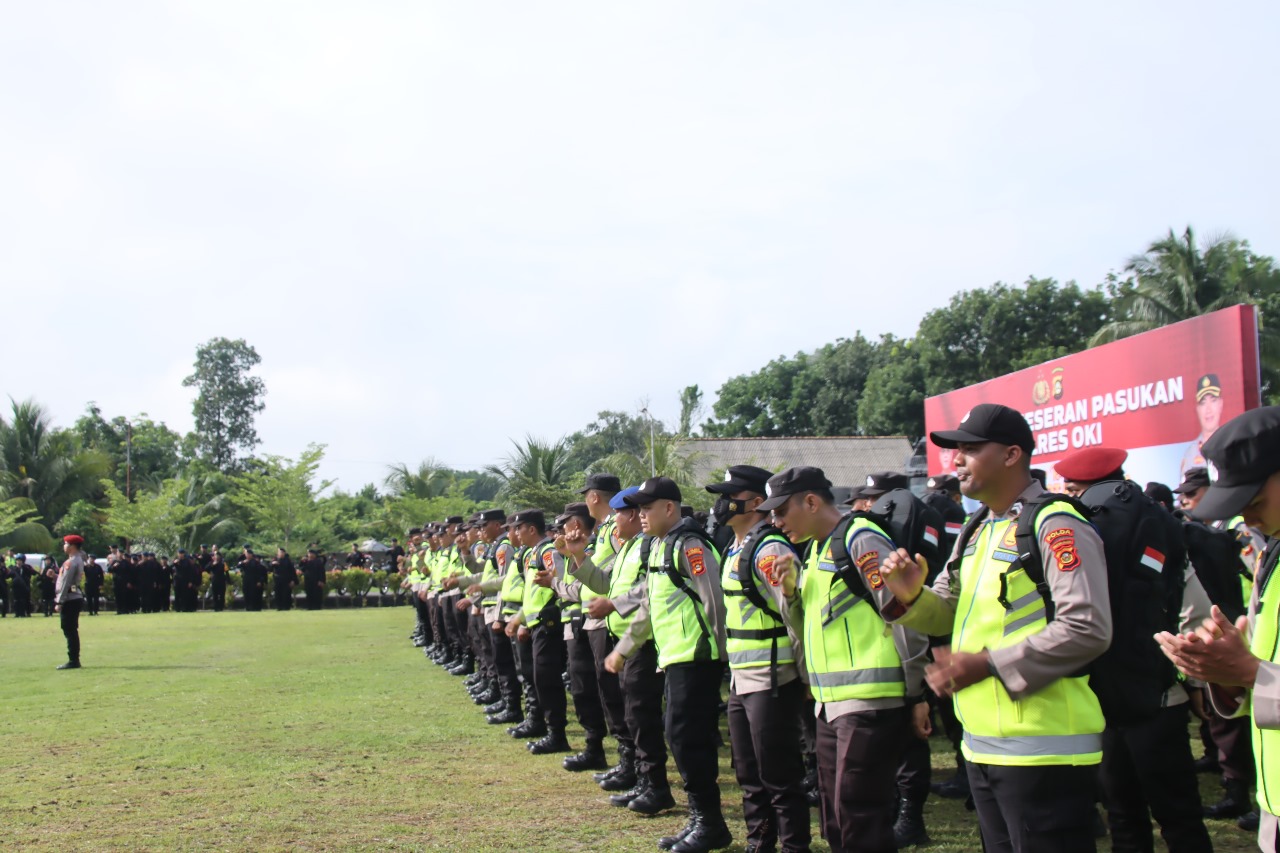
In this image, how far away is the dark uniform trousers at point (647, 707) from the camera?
7.37 m

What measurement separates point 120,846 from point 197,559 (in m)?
30.9

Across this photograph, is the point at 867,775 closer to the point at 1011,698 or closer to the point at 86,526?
the point at 1011,698

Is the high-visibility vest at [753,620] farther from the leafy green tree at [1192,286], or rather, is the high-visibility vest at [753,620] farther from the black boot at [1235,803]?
the leafy green tree at [1192,286]

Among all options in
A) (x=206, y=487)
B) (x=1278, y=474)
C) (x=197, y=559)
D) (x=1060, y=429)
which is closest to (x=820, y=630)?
(x=1278, y=474)

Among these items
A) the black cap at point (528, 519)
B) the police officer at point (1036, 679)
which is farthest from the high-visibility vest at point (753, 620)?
the black cap at point (528, 519)

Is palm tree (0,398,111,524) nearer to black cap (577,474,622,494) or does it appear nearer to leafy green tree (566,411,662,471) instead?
leafy green tree (566,411,662,471)

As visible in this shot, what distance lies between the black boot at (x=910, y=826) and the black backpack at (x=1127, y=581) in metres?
2.40

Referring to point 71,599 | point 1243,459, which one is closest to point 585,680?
point 1243,459

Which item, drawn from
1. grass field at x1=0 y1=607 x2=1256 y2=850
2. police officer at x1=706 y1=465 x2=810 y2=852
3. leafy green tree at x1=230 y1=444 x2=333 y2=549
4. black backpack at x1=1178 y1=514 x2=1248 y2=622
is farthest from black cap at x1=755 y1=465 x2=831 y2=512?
leafy green tree at x1=230 y1=444 x2=333 y2=549

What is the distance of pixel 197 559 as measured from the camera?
116 feet

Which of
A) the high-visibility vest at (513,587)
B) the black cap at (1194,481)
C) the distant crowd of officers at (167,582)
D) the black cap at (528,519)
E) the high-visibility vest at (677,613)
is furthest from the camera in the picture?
the distant crowd of officers at (167,582)

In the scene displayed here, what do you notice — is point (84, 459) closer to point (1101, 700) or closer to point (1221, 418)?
point (1221, 418)

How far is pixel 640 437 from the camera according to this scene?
3716 cm

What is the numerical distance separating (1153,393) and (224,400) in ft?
213
